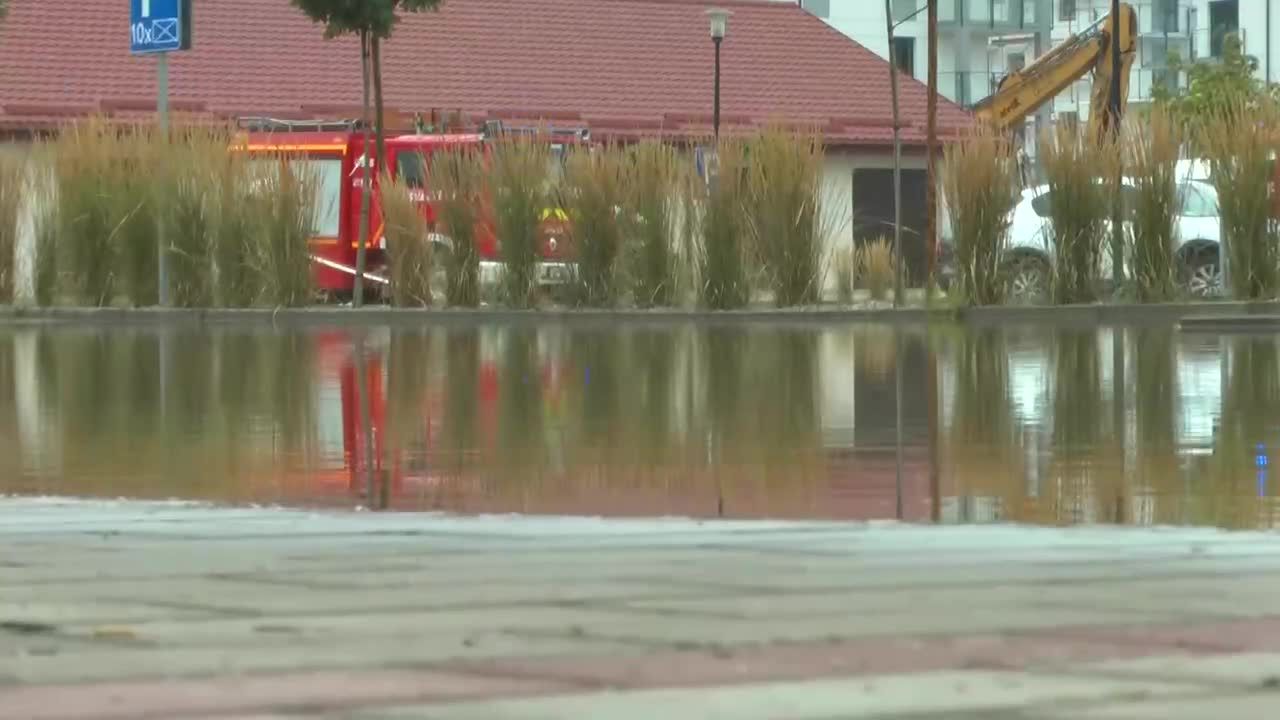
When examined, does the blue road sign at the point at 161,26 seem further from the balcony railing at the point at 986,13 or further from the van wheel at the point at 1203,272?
the balcony railing at the point at 986,13

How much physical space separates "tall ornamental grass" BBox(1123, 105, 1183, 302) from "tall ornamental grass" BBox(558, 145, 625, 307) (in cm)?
510

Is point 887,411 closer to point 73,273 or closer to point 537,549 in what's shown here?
point 537,549

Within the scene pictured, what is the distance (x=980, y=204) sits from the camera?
1049 inches

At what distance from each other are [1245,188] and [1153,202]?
0.88 meters

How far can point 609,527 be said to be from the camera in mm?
7520

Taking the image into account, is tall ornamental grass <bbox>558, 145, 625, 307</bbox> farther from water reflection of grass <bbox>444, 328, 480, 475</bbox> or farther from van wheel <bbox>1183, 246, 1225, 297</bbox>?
van wheel <bbox>1183, 246, 1225, 297</bbox>

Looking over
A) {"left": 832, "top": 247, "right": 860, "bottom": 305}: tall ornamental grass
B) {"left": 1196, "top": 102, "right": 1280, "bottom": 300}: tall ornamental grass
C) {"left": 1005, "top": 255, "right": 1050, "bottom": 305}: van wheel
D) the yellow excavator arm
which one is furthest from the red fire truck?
the yellow excavator arm

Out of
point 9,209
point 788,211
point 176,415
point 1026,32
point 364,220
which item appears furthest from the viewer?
point 1026,32

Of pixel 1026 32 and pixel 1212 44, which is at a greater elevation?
pixel 1212 44

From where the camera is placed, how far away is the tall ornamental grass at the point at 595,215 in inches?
1081

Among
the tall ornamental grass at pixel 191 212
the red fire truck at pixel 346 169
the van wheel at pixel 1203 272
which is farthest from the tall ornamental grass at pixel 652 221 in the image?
the van wheel at pixel 1203 272

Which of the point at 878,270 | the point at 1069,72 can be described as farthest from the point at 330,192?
the point at 1069,72

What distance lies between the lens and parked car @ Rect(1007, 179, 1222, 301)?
26969mm

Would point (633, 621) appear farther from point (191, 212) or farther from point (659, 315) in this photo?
point (191, 212)
